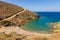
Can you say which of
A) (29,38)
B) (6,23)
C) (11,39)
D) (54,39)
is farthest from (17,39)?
(6,23)

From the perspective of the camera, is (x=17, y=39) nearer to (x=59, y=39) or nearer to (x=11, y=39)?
(x=11, y=39)

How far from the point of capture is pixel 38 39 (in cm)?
2627

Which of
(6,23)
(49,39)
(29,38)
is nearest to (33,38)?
(29,38)

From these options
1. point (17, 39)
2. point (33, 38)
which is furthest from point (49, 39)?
point (17, 39)

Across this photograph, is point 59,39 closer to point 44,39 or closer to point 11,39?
point 44,39

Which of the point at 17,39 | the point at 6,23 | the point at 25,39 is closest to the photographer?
the point at 17,39

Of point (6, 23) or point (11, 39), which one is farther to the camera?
point (6, 23)

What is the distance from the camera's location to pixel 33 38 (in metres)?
26.9

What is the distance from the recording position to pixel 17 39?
23.9 meters

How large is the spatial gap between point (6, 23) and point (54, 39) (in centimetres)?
1950

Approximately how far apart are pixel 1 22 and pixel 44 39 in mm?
21505

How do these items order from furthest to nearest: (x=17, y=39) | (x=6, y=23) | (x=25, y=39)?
(x=6, y=23) → (x=25, y=39) → (x=17, y=39)

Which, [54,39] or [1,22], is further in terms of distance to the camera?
[1,22]

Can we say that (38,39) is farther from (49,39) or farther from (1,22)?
(1,22)
